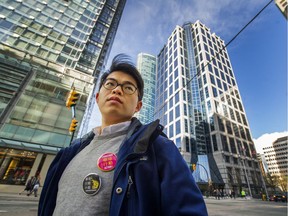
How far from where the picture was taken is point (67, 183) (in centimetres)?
130

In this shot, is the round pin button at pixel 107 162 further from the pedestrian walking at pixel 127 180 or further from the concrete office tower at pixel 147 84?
the concrete office tower at pixel 147 84

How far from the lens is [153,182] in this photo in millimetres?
1019

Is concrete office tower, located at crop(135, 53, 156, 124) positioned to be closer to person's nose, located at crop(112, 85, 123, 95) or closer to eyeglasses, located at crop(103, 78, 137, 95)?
eyeglasses, located at crop(103, 78, 137, 95)

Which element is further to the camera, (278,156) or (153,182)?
(278,156)

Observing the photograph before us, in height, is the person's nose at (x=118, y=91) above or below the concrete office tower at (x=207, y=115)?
below

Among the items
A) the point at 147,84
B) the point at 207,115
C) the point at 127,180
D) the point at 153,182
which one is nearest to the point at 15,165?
the point at 127,180

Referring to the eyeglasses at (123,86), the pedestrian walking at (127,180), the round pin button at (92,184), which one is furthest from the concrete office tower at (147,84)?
the round pin button at (92,184)

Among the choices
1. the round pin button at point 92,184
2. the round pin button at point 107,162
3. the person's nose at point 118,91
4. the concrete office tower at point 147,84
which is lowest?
the round pin button at point 92,184

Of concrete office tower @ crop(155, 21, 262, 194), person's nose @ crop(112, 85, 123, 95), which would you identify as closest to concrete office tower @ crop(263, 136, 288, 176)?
concrete office tower @ crop(155, 21, 262, 194)

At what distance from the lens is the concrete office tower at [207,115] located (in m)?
38.9

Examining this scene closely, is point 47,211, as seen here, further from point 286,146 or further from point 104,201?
point 286,146

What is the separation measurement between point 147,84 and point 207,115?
39916 mm

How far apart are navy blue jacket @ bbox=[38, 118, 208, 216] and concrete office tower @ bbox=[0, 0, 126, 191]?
18.0 metres

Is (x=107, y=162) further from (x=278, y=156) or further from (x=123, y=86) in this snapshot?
(x=278, y=156)
